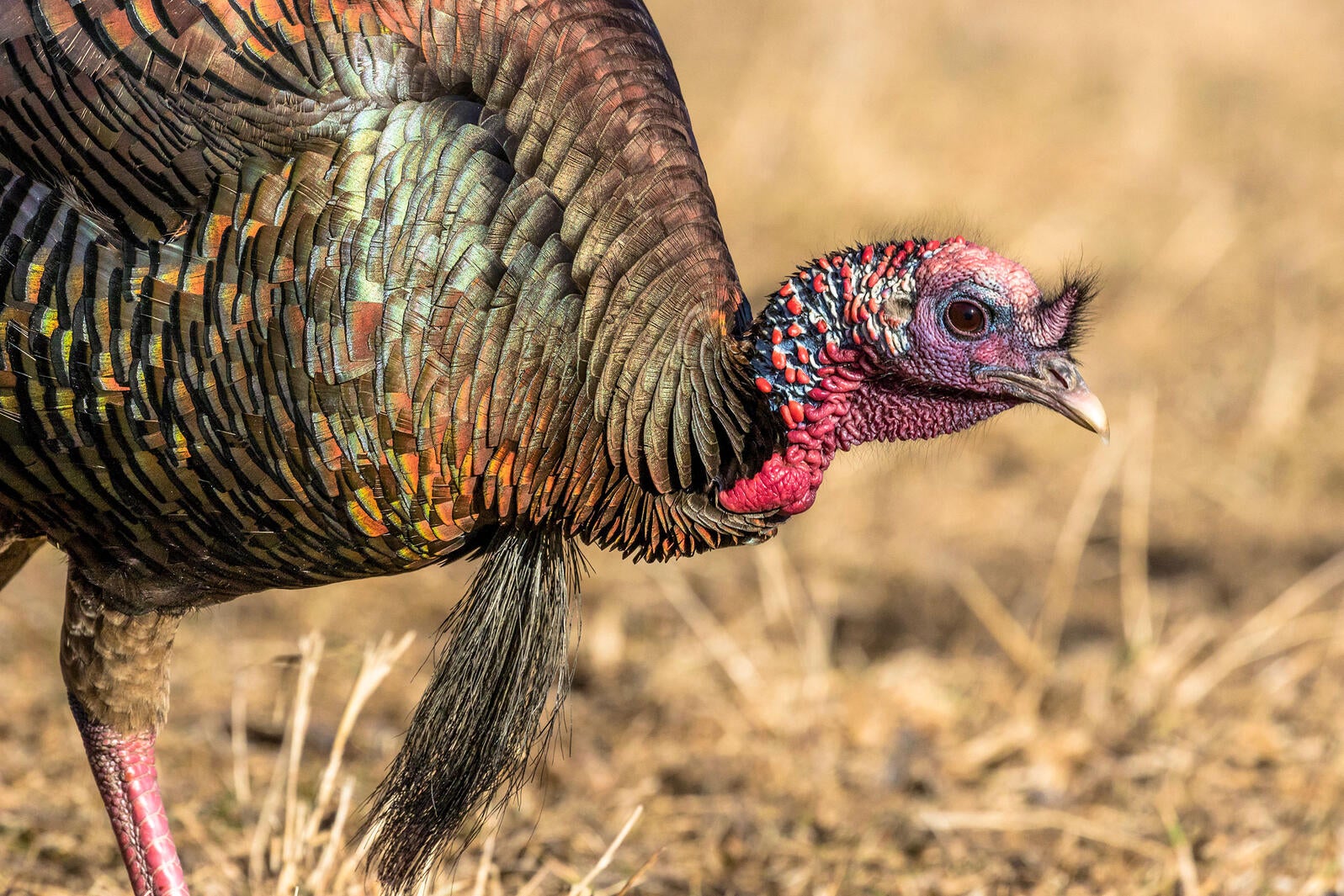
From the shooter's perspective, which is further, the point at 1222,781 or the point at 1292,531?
the point at 1292,531

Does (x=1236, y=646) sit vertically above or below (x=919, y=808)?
above

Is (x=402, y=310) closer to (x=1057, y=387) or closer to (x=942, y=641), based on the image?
(x=1057, y=387)

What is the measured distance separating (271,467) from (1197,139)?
8.27 meters

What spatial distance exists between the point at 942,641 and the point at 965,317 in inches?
107

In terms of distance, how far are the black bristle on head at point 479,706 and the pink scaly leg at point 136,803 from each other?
1.36ft

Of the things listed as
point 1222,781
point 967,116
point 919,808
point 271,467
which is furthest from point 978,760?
point 967,116

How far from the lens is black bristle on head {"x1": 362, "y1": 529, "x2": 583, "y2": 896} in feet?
8.14

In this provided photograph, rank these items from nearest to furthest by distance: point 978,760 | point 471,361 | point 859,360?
point 471,361 → point 859,360 → point 978,760

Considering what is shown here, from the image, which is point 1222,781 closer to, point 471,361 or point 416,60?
point 471,361

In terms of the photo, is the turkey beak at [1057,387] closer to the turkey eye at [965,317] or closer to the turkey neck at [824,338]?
the turkey eye at [965,317]

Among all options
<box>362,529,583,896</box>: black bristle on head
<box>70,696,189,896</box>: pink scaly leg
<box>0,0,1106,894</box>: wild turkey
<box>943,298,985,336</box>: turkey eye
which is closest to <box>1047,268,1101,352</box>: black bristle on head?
<box>0,0,1106,894</box>: wild turkey

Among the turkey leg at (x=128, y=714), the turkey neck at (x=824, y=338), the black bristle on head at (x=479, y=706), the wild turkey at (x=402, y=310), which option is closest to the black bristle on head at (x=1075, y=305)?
the wild turkey at (x=402, y=310)

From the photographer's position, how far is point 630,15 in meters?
2.40

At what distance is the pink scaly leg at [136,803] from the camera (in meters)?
2.69
